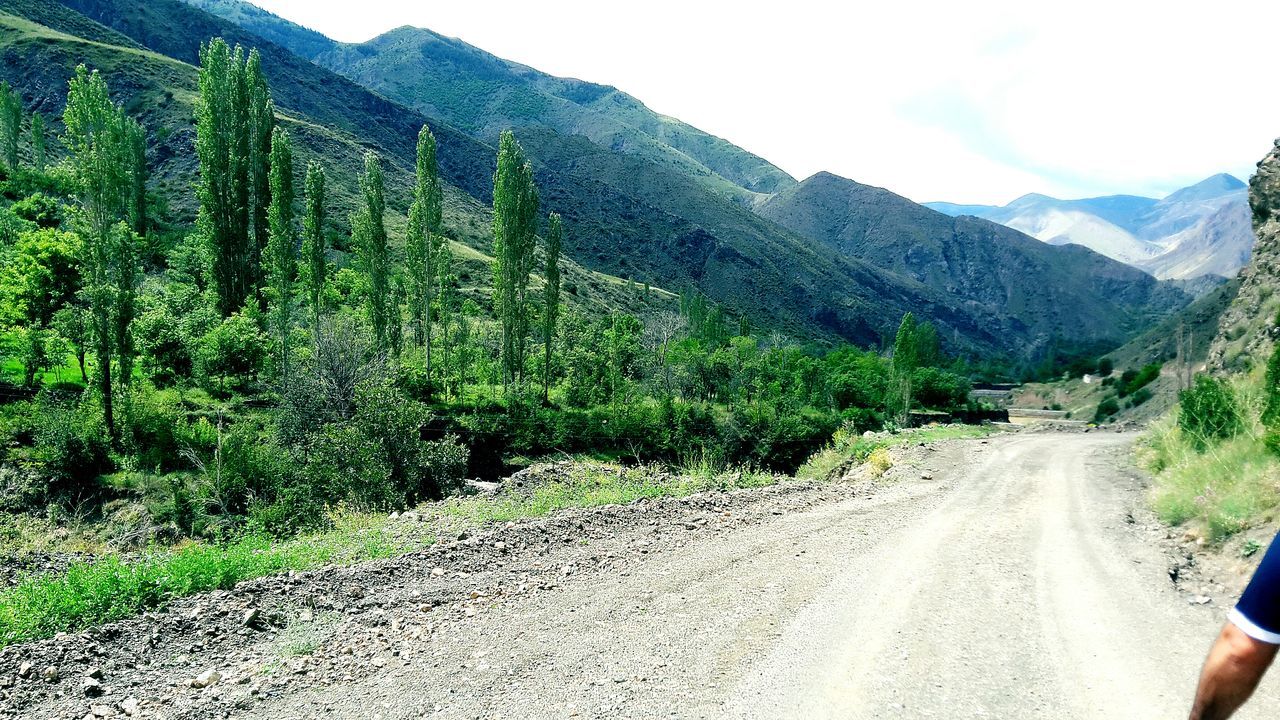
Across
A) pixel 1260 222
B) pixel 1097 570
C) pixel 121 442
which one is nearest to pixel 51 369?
pixel 121 442

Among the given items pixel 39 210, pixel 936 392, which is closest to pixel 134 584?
pixel 39 210

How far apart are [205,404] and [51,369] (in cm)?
720

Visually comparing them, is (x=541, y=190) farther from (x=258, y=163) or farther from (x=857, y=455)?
(x=857, y=455)

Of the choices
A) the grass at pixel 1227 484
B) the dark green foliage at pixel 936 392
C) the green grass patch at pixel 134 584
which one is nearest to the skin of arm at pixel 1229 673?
the green grass patch at pixel 134 584

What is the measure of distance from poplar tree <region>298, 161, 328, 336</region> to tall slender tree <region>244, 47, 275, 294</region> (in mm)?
5345

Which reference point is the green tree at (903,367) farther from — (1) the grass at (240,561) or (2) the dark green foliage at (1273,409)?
(1) the grass at (240,561)

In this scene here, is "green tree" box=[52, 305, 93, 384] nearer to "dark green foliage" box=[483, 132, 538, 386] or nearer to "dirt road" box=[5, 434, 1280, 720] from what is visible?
"dark green foliage" box=[483, 132, 538, 386]

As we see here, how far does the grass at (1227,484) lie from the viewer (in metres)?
8.25

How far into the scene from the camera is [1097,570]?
805 cm

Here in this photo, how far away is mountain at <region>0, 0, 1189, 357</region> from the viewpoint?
90.8m

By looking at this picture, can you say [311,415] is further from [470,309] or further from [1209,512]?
[470,309]

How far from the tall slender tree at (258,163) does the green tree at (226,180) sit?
0.61 feet

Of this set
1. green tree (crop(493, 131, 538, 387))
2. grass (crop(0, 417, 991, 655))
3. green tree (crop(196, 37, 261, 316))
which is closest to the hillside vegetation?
grass (crop(0, 417, 991, 655))

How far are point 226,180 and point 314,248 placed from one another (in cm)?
855
